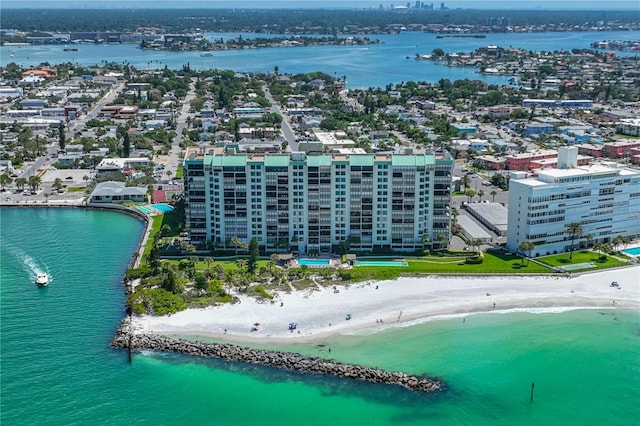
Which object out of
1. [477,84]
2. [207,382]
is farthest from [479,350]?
[477,84]

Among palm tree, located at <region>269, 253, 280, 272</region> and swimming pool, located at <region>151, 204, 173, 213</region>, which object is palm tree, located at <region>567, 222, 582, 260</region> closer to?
palm tree, located at <region>269, 253, 280, 272</region>

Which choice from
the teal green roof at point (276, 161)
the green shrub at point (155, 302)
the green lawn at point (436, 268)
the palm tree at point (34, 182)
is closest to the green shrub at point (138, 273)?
the green lawn at point (436, 268)

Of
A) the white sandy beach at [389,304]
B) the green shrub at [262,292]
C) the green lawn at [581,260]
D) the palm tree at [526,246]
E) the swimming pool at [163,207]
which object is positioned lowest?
the white sandy beach at [389,304]

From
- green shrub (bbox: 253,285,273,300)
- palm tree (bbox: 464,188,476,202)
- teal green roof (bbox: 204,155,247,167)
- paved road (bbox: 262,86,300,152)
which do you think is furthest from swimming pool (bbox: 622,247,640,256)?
paved road (bbox: 262,86,300,152)

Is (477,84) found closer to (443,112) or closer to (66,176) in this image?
(443,112)

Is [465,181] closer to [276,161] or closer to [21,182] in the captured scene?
[276,161]

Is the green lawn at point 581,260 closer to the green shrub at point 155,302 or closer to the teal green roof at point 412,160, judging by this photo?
the teal green roof at point 412,160
